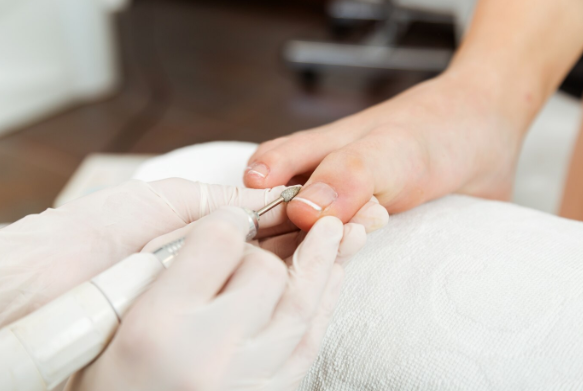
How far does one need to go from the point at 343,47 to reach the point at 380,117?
169 centimetres

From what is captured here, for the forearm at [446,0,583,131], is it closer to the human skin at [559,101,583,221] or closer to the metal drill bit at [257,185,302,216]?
the human skin at [559,101,583,221]

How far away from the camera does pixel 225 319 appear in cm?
43

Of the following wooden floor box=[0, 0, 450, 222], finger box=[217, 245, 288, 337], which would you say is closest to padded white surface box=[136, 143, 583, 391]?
finger box=[217, 245, 288, 337]

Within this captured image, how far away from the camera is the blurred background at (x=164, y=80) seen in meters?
1.89

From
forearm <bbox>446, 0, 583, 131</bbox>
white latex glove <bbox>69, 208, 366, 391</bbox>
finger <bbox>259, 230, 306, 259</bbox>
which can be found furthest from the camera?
forearm <bbox>446, 0, 583, 131</bbox>

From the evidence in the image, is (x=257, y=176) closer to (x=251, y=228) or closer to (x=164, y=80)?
(x=251, y=228)

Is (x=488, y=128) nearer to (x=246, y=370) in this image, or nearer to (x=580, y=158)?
(x=580, y=158)

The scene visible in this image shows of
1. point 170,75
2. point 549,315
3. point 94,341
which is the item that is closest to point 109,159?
point 94,341

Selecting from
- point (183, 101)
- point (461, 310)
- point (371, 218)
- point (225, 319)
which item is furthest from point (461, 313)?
point (183, 101)

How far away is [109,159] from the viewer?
1.13m

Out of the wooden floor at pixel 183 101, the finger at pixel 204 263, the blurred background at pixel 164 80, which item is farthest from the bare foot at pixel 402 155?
the wooden floor at pixel 183 101

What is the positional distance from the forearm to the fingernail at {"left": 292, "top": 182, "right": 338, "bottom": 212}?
436mm

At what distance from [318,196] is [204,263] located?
164 millimetres

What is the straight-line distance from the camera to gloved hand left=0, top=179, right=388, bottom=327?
51cm
